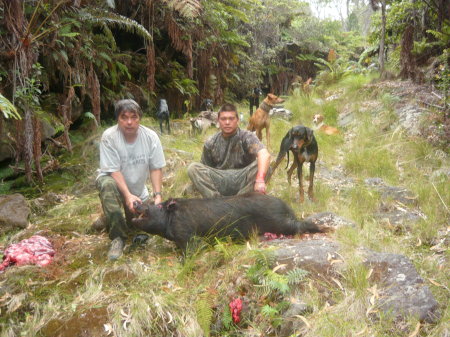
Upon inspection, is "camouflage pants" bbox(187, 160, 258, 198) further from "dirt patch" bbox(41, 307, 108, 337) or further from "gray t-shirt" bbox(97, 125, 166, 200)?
"dirt patch" bbox(41, 307, 108, 337)

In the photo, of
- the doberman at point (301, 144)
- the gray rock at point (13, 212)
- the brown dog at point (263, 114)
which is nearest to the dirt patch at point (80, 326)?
the gray rock at point (13, 212)

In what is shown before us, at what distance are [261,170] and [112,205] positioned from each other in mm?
1760

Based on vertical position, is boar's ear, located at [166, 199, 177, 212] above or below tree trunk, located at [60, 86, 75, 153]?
below

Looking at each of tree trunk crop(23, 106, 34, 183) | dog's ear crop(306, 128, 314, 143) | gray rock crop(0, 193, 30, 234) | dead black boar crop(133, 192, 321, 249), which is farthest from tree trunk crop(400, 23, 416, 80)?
gray rock crop(0, 193, 30, 234)

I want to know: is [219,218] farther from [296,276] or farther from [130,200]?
[296,276]

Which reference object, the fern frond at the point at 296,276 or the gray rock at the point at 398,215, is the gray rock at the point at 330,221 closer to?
the gray rock at the point at 398,215

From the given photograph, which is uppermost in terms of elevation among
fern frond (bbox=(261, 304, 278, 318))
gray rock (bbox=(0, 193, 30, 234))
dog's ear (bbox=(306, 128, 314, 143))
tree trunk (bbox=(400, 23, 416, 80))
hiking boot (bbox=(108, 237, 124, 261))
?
tree trunk (bbox=(400, 23, 416, 80))

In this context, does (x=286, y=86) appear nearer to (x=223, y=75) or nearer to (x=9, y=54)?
(x=223, y=75)

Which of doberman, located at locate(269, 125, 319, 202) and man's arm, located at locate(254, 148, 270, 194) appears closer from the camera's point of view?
man's arm, located at locate(254, 148, 270, 194)

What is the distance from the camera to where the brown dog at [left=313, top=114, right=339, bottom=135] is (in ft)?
30.3

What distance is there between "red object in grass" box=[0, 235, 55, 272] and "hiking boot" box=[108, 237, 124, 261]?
62 cm

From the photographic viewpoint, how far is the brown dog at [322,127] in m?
9.23

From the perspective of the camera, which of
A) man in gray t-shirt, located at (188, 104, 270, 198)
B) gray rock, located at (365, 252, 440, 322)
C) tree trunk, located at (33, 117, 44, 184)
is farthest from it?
tree trunk, located at (33, 117, 44, 184)

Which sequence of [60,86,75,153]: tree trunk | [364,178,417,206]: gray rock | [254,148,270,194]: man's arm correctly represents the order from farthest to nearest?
[60,86,75,153]: tree trunk
[364,178,417,206]: gray rock
[254,148,270,194]: man's arm
